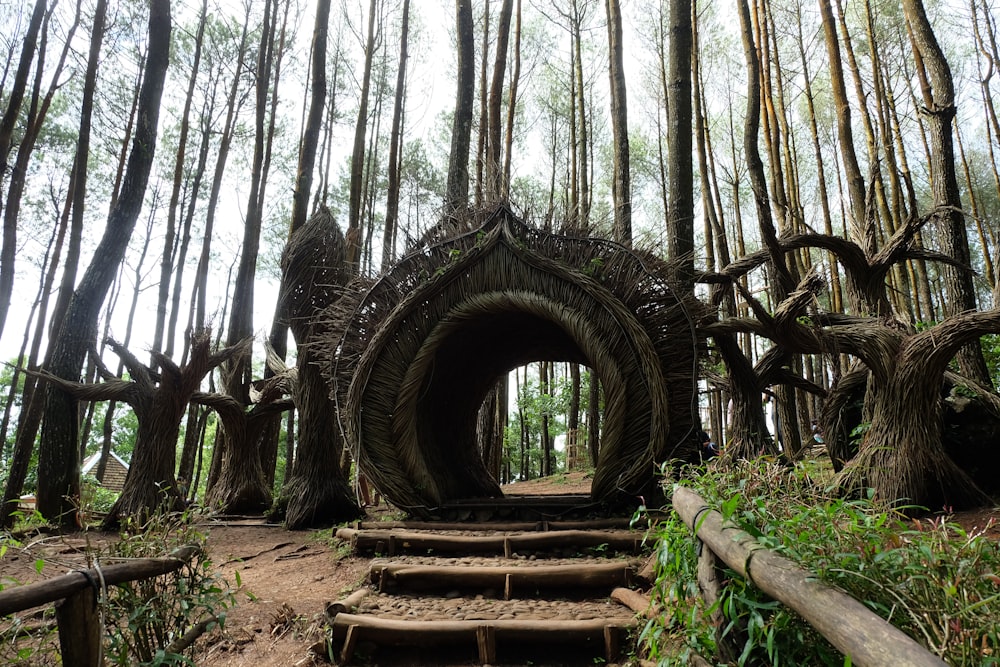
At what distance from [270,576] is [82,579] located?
226 cm

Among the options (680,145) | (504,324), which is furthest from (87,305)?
(680,145)

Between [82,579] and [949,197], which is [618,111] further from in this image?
[82,579]

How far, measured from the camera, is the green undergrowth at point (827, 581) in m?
1.40

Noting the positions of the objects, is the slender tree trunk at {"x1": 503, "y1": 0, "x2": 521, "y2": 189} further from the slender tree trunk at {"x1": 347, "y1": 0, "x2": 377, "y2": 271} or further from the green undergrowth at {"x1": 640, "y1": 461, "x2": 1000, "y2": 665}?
the green undergrowth at {"x1": 640, "y1": 461, "x2": 1000, "y2": 665}

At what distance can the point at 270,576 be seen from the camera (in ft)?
13.5

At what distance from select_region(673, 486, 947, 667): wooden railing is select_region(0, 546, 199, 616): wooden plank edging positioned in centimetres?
222

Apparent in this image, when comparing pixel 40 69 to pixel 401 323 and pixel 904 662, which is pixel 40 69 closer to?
pixel 401 323

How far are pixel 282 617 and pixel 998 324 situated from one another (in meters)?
4.90

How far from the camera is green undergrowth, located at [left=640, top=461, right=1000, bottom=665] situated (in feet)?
4.58

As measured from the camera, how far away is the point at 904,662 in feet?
3.62

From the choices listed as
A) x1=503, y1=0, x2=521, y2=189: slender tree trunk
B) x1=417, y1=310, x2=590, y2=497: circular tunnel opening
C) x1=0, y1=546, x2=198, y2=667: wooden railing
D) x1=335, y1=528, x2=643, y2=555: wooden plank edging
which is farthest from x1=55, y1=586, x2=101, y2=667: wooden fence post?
x1=503, y1=0, x2=521, y2=189: slender tree trunk

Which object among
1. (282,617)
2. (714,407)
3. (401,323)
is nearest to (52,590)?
(282,617)

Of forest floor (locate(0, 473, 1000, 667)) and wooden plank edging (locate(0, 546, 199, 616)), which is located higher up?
wooden plank edging (locate(0, 546, 199, 616))

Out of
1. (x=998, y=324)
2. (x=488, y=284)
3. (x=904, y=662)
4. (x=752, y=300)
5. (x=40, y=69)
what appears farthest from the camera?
(x=40, y=69)
